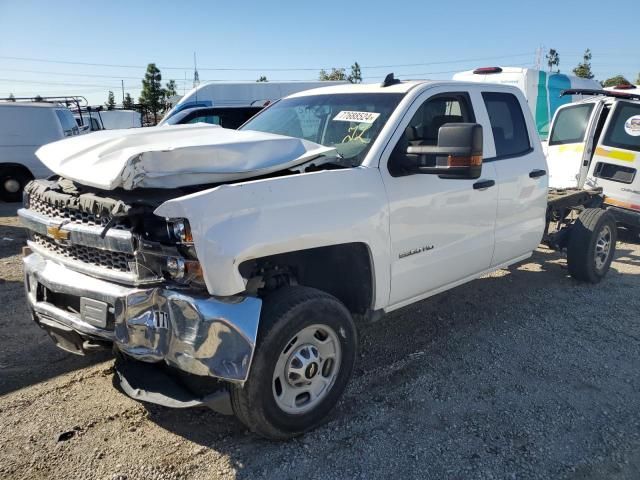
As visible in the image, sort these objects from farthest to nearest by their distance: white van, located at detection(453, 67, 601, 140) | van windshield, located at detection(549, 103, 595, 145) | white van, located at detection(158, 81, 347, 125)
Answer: white van, located at detection(158, 81, 347, 125) < white van, located at detection(453, 67, 601, 140) < van windshield, located at detection(549, 103, 595, 145)

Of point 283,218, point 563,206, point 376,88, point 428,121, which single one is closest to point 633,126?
point 563,206

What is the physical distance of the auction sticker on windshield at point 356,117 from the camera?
148 inches

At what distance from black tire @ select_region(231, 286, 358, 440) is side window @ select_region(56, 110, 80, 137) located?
11.3 metres

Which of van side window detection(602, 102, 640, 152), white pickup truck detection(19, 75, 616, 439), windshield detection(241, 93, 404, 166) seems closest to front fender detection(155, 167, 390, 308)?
white pickup truck detection(19, 75, 616, 439)

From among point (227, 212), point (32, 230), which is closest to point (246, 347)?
point (227, 212)

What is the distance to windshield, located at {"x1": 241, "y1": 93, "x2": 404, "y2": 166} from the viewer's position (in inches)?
145

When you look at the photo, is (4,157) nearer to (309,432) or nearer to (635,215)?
(309,432)

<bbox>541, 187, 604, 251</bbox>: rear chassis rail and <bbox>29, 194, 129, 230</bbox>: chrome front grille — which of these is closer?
<bbox>29, 194, 129, 230</bbox>: chrome front grille

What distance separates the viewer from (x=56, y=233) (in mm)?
3062

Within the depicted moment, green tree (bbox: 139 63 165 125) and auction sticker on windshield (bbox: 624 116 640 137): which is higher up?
green tree (bbox: 139 63 165 125)

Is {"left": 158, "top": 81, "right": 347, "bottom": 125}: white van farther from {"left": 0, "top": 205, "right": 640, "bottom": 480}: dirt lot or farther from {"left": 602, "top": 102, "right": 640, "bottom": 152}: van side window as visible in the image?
{"left": 0, "top": 205, "right": 640, "bottom": 480}: dirt lot

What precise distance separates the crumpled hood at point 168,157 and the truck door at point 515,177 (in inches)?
75.7

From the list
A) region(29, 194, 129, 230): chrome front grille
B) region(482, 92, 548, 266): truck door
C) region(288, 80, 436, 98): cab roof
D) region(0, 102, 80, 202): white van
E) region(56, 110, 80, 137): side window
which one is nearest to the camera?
region(29, 194, 129, 230): chrome front grille

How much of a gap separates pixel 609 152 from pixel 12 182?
1185cm
